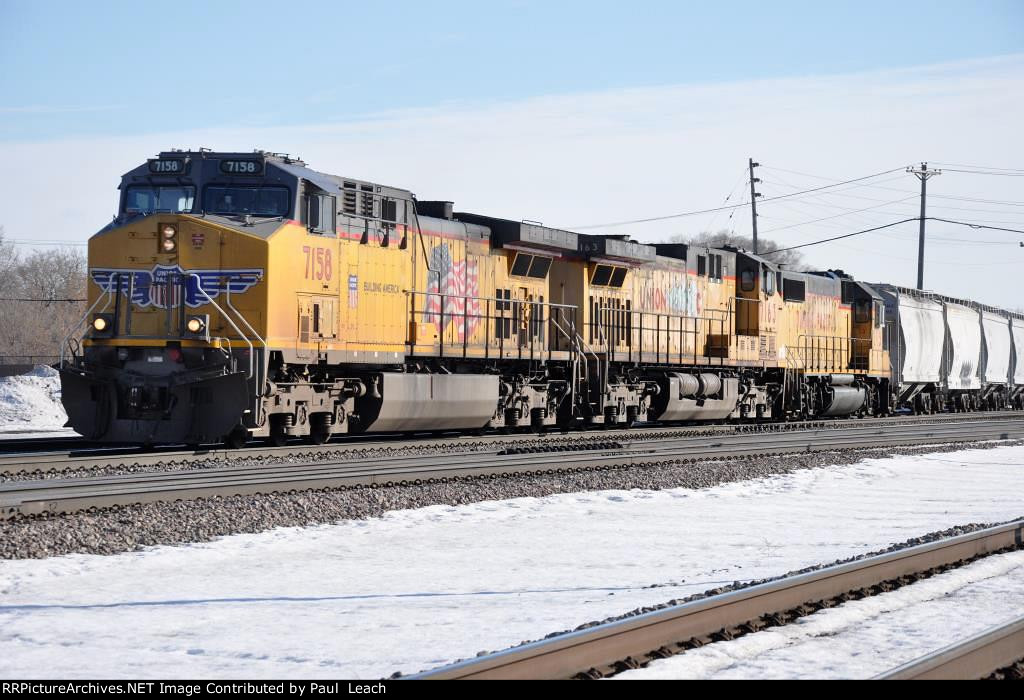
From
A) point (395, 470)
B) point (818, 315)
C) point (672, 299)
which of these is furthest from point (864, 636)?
point (818, 315)

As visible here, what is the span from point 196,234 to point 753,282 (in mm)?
15691

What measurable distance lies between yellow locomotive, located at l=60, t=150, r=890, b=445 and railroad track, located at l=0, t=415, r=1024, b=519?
5.11ft

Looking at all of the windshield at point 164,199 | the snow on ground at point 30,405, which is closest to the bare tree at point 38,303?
the snow on ground at point 30,405

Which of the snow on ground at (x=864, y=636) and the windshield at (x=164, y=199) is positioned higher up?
the windshield at (x=164, y=199)

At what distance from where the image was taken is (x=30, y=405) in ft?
83.2

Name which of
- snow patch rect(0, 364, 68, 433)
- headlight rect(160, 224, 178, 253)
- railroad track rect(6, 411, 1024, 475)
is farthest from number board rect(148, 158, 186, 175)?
snow patch rect(0, 364, 68, 433)

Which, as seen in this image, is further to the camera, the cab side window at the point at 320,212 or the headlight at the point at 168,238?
the cab side window at the point at 320,212

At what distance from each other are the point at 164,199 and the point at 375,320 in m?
3.34

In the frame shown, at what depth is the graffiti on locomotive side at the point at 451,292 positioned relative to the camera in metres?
18.2

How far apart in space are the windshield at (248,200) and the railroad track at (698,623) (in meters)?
9.71

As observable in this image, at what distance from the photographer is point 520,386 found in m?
20.3

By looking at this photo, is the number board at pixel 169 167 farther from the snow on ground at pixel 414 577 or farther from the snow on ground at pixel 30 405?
the snow on ground at pixel 30 405

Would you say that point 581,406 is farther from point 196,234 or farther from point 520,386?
point 196,234

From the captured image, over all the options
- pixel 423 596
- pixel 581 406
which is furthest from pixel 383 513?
pixel 581 406
